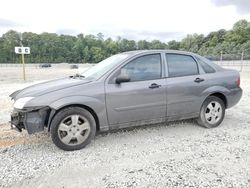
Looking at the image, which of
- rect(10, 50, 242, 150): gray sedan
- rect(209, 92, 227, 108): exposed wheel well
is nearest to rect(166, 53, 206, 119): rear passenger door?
rect(10, 50, 242, 150): gray sedan

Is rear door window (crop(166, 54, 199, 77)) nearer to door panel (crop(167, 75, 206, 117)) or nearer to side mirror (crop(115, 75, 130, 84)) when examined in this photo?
door panel (crop(167, 75, 206, 117))

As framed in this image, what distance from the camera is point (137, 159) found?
139 inches

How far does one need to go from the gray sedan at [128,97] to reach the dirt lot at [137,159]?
12.6 inches

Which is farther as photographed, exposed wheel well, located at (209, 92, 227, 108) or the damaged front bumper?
exposed wheel well, located at (209, 92, 227, 108)

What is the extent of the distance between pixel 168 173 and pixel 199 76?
94.0 inches

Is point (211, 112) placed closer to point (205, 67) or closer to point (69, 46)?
point (205, 67)

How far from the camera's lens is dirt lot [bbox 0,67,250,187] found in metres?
2.95

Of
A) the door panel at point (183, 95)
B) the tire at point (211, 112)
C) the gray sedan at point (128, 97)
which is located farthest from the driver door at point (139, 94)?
the tire at point (211, 112)

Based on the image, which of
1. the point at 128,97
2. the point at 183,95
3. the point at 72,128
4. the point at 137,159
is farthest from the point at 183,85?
the point at 72,128

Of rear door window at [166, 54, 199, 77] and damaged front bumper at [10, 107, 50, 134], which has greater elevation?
rear door window at [166, 54, 199, 77]

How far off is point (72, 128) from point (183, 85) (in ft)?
7.34

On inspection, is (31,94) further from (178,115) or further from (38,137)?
(178,115)

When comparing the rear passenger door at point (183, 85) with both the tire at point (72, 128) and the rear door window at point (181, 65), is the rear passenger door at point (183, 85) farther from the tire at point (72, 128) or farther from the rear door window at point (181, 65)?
the tire at point (72, 128)

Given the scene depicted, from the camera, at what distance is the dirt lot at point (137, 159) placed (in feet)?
9.67
